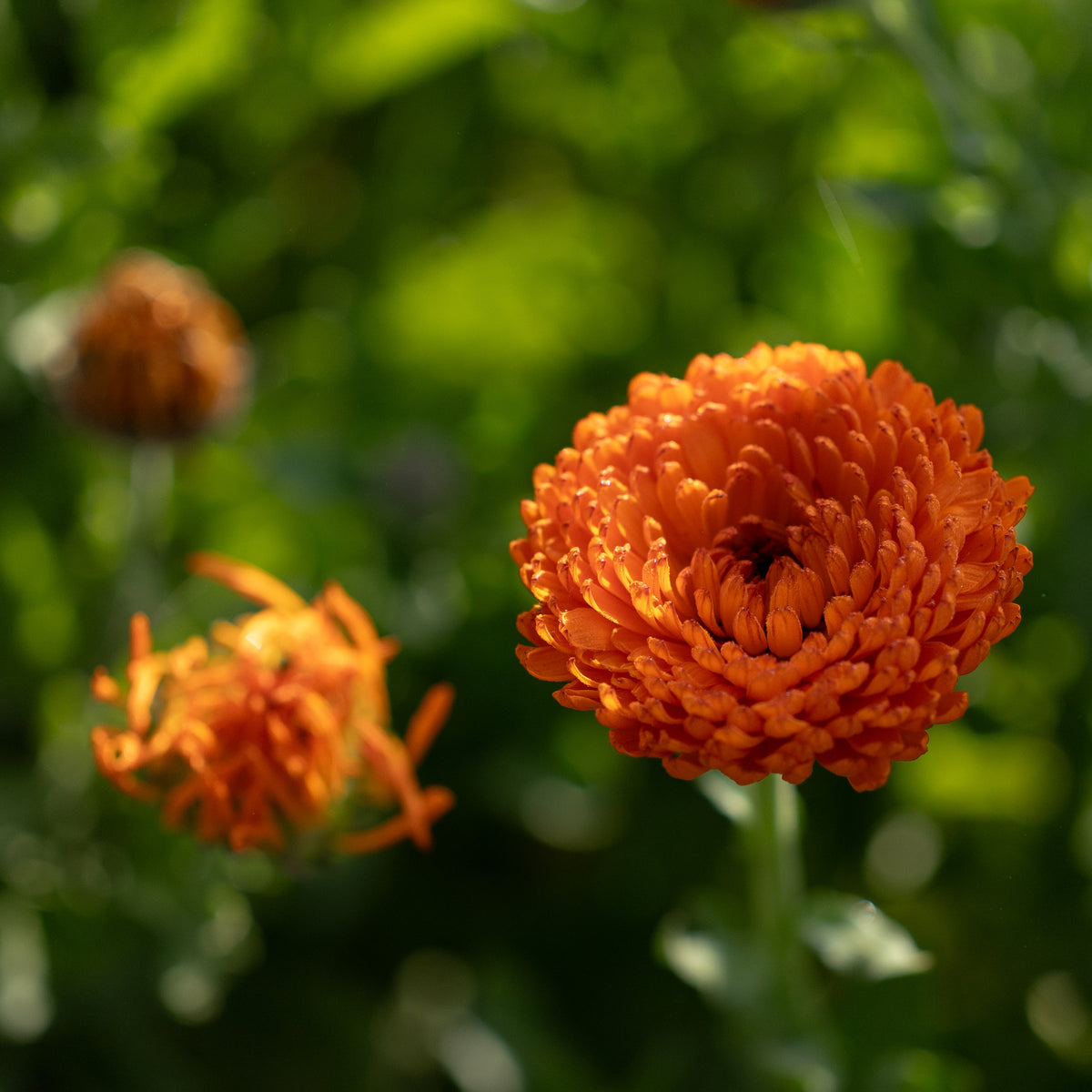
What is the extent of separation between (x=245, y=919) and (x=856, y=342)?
90 cm

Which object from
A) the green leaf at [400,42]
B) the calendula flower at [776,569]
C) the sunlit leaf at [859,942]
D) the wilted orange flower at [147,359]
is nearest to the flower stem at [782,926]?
the sunlit leaf at [859,942]

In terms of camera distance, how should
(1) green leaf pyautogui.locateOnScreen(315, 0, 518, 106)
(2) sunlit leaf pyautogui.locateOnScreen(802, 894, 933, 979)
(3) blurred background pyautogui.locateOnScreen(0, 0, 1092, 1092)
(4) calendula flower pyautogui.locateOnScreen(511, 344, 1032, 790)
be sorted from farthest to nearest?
(1) green leaf pyautogui.locateOnScreen(315, 0, 518, 106)
(3) blurred background pyautogui.locateOnScreen(0, 0, 1092, 1092)
(2) sunlit leaf pyautogui.locateOnScreen(802, 894, 933, 979)
(4) calendula flower pyautogui.locateOnScreen(511, 344, 1032, 790)

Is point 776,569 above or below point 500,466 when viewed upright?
A: above

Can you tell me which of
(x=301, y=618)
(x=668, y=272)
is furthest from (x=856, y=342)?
(x=301, y=618)

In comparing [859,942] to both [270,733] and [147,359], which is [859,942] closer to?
[270,733]

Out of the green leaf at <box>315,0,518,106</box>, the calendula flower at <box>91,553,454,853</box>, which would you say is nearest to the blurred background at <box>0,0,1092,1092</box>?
the green leaf at <box>315,0,518,106</box>

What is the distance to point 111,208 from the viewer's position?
159 centimetres

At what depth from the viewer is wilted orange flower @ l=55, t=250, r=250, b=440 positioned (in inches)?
51.1

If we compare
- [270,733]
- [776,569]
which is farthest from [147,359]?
[776,569]

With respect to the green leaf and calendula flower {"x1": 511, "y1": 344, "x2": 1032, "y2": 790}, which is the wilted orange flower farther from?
calendula flower {"x1": 511, "y1": 344, "x2": 1032, "y2": 790}

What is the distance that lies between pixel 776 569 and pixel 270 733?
0.40 m

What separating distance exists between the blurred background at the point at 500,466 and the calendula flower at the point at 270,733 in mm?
253

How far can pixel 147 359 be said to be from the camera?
1.31 m

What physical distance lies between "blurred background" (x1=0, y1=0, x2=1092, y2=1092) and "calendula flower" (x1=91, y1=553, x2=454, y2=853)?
0.83 feet
